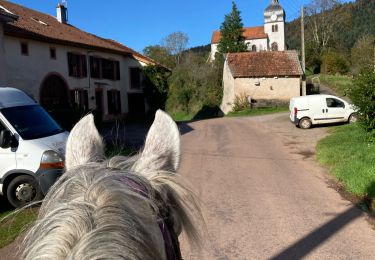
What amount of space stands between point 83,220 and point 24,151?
328 inches

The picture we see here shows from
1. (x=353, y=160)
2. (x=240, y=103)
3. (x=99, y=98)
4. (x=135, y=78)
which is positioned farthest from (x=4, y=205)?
(x=135, y=78)

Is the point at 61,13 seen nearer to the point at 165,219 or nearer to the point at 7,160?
the point at 7,160

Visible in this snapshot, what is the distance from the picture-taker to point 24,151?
8.73 meters

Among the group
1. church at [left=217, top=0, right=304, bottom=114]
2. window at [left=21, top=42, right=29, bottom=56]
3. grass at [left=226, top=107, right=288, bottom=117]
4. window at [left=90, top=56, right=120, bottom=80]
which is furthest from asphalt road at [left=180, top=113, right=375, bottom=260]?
church at [left=217, top=0, right=304, bottom=114]

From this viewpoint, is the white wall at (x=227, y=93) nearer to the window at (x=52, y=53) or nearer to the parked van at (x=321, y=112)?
the parked van at (x=321, y=112)

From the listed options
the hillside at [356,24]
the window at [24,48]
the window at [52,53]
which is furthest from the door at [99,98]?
Result: the hillside at [356,24]

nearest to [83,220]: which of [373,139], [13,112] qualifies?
[13,112]

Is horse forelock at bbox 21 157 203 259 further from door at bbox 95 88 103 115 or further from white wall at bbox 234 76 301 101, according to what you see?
white wall at bbox 234 76 301 101

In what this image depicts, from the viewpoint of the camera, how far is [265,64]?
37.5 meters

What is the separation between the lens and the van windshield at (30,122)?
9.08 meters

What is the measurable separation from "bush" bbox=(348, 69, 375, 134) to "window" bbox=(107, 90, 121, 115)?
2283 centimetres

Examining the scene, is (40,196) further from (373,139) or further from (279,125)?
(279,125)

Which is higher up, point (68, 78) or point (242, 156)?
point (68, 78)

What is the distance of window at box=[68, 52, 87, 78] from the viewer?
28766mm
